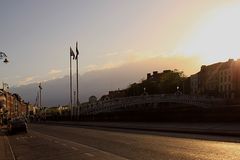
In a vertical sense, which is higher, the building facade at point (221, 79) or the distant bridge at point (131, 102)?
the building facade at point (221, 79)

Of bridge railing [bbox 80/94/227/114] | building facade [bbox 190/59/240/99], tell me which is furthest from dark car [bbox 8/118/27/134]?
building facade [bbox 190/59/240/99]

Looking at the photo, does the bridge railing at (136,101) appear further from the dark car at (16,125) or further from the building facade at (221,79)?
the dark car at (16,125)

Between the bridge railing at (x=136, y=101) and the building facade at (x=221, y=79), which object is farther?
the building facade at (x=221, y=79)

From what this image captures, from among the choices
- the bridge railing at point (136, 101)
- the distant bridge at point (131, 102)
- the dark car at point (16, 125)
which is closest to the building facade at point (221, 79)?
the bridge railing at point (136, 101)

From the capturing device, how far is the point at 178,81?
655ft

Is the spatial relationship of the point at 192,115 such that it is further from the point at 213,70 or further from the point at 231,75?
the point at 213,70

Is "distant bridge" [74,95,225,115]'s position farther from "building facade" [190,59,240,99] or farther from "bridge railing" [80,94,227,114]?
"building facade" [190,59,240,99]

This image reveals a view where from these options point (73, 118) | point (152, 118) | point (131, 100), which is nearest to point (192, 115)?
point (152, 118)

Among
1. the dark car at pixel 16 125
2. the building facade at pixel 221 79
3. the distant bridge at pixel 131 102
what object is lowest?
the dark car at pixel 16 125

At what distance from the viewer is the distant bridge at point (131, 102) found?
96.8m

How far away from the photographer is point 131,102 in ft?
343

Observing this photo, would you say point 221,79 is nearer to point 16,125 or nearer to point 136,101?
point 136,101

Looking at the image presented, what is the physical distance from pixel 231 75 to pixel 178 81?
37.4 meters

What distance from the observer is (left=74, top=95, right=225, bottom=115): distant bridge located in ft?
318
